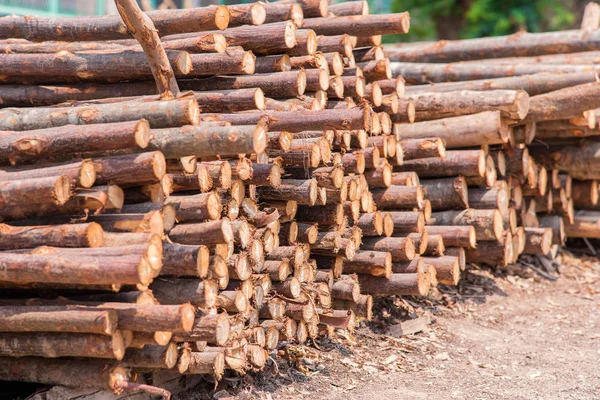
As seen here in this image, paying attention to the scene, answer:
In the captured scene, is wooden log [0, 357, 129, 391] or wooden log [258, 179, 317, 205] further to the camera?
wooden log [258, 179, 317, 205]

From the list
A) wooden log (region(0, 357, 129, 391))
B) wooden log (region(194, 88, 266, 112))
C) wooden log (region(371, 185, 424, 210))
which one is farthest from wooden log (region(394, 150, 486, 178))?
wooden log (region(0, 357, 129, 391))

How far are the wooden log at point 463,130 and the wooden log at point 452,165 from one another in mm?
162

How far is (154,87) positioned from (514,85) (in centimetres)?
448

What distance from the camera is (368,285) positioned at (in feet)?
24.8

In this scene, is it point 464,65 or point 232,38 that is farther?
point 464,65

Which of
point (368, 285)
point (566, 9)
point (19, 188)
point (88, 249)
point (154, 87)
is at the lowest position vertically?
point (368, 285)

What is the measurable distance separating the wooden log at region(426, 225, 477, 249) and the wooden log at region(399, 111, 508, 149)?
3.10ft

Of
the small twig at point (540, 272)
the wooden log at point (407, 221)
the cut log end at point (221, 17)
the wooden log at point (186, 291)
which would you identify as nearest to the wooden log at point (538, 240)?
the small twig at point (540, 272)

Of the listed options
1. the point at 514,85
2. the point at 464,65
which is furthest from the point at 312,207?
the point at 464,65

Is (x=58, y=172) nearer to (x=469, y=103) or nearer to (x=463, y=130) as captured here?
(x=463, y=130)

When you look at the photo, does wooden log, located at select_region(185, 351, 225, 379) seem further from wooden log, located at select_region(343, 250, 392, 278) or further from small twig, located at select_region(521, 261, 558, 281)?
small twig, located at select_region(521, 261, 558, 281)

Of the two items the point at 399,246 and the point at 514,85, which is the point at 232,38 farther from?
the point at 514,85

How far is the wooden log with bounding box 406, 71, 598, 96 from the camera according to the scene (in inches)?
344

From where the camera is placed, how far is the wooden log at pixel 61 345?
4688 mm
